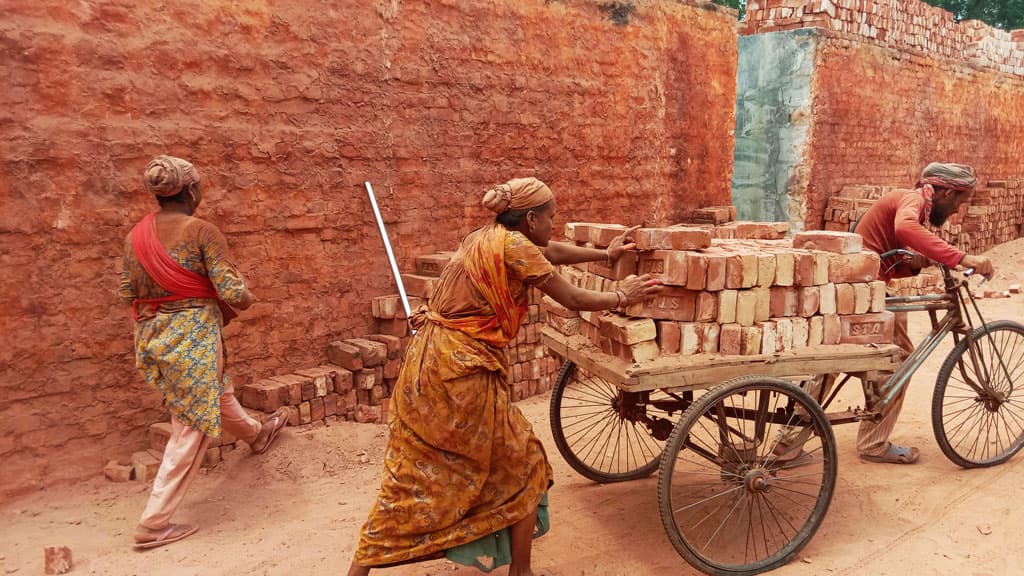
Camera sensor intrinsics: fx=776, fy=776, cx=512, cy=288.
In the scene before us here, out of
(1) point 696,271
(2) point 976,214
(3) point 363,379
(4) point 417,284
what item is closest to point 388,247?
(4) point 417,284

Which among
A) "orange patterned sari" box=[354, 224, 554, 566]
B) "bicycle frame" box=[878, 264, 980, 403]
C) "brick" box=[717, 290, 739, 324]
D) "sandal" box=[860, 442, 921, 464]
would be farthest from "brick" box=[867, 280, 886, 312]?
"orange patterned sari" box=[354, 224, 554, 566]

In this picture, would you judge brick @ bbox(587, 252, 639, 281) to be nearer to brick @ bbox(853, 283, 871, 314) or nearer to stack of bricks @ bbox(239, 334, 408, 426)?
brick @ bbox(853, 283, 871, 314)

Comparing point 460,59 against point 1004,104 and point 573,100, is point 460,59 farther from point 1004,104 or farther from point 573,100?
point 1004,104

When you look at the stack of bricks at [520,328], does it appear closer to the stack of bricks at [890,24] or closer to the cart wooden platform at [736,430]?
the cart wooden platform at [736,430]

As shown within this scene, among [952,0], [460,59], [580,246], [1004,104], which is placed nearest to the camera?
[580,246]

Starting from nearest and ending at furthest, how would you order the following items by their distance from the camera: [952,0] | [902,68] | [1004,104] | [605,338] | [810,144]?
[605,338]
[810,144]
[902,68]
[1004,104]
[952,0]

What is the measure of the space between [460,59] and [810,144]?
21.2ft

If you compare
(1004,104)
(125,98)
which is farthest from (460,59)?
(1004,104)

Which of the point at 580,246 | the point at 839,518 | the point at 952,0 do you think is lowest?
the point at 839,518

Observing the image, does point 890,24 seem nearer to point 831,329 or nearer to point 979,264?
point 979,264

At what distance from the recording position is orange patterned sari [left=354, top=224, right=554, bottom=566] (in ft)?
10.3

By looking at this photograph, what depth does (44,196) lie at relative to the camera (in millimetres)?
4379

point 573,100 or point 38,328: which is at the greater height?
point 573,100

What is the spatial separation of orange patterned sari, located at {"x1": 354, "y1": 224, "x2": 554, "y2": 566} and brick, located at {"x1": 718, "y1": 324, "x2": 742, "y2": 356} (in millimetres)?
981
